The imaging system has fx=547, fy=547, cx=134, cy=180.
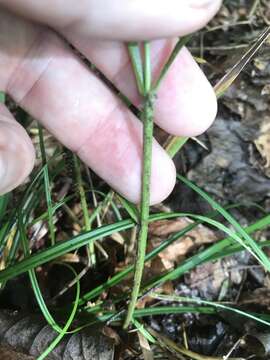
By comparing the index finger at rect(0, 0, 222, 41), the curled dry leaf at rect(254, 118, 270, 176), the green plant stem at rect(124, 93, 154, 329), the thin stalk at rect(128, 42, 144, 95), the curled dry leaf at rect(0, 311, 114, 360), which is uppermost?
the index finger at rect(0, 0, 222, 41)

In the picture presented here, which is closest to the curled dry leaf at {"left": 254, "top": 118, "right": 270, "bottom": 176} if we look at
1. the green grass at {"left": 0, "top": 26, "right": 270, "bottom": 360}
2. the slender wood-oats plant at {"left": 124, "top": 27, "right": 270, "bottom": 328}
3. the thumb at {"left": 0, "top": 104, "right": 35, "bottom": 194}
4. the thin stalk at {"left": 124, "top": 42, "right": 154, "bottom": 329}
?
the green grass at {"left": 0, "top": 26, "right": 270, "bottom": 360}

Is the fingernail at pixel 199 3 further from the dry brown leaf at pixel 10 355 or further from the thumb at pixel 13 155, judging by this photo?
the dry brown leaf at pixel 10 355

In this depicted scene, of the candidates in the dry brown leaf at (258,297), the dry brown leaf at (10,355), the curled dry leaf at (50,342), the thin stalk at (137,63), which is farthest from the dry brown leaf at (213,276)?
the thin stalk at (137,63)

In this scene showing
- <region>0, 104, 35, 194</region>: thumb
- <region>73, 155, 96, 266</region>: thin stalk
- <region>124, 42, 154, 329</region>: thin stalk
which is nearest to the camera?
<region>124, 42, 154, 329</region>: thin stalk

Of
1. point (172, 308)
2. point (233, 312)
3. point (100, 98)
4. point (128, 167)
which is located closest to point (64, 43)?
point (100, 98)

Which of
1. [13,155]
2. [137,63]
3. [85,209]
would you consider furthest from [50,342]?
[137,63]

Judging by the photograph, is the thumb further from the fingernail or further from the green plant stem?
the fingernail

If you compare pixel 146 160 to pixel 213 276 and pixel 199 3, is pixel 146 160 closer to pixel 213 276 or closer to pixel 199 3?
pixel 199 3
